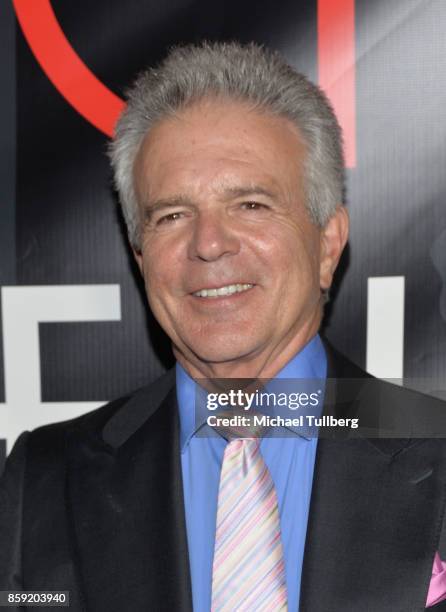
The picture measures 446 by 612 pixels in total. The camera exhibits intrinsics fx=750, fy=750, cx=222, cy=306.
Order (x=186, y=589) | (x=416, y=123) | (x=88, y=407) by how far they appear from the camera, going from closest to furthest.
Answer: (x=186, y=589)
(x=416, y=123)
(x=88, y=407)

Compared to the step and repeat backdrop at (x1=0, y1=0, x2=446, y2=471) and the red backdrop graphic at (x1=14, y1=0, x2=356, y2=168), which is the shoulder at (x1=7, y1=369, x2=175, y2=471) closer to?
the step and repeat backdrop at (x1=0, y1=0, x2=446, y2=471)

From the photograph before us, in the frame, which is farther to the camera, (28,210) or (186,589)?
(28,210)

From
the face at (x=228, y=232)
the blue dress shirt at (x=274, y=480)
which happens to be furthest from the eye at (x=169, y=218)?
the blue dress shirt at (x=274, y=480)

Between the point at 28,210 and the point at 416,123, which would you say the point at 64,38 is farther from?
the point at 416,123

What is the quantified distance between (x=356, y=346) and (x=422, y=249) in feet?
0.97

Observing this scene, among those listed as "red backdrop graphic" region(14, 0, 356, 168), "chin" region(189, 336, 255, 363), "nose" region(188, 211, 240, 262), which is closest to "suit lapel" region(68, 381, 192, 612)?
"chin" region(189, 336, 255, 363)

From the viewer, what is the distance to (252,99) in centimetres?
146

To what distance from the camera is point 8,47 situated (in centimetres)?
193

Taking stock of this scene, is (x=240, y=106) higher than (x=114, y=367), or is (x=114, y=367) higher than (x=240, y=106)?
(x=240, y=106)

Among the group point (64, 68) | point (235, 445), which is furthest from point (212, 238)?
point (64, 68)

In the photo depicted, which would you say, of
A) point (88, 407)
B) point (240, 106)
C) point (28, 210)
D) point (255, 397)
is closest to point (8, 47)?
point (28, 210)

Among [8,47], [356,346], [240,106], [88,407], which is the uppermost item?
[8,47]

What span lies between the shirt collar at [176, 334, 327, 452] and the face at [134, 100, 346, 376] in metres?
0.07

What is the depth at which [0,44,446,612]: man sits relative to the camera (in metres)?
1.33
